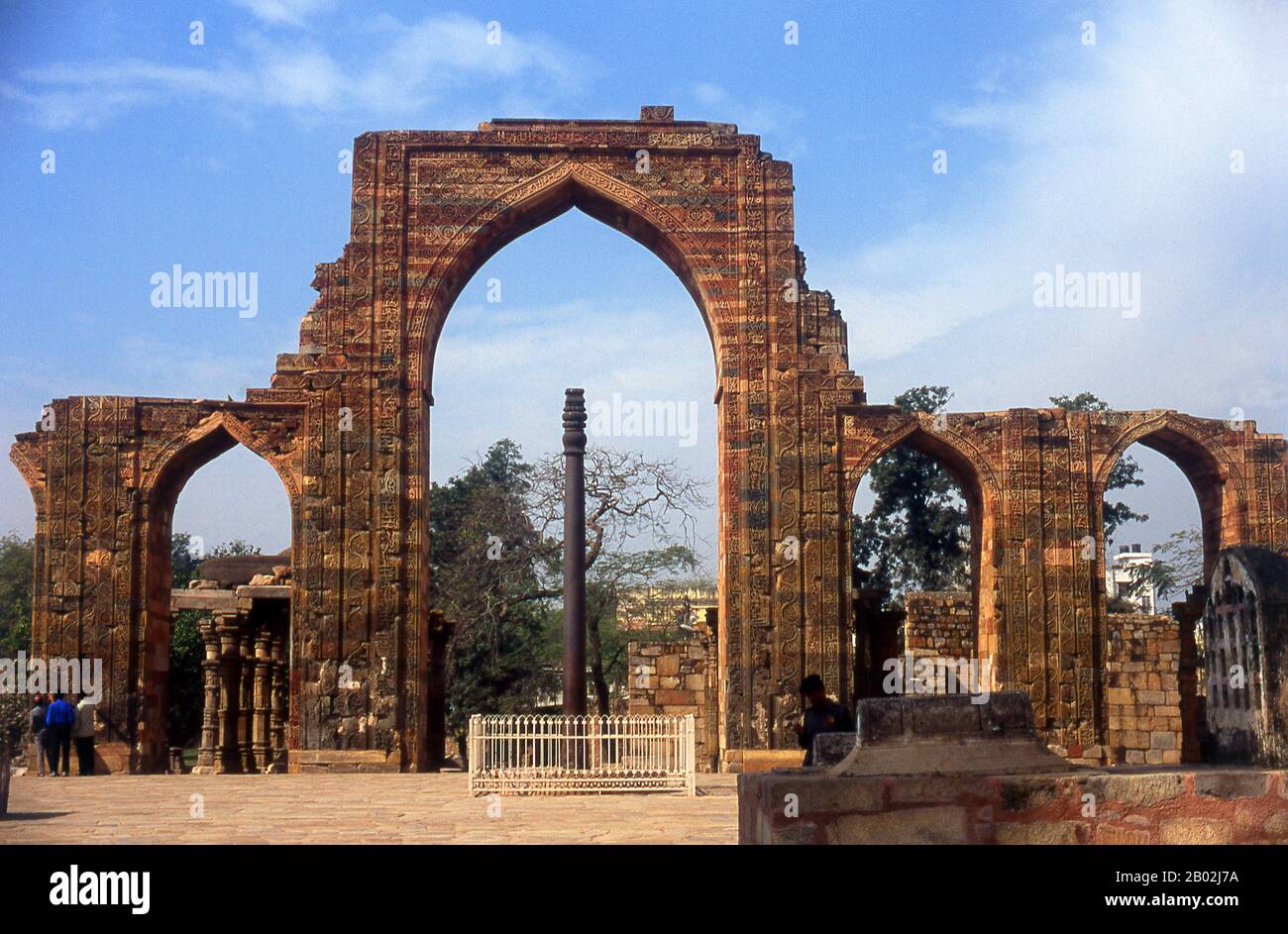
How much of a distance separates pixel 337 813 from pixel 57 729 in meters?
6.94

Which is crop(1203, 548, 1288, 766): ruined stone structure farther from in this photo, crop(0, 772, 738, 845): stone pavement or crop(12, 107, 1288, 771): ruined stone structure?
crop(12, 107, 1288, 771): ruined stone structure

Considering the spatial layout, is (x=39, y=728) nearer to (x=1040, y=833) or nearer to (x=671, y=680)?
(x=671, y=680)

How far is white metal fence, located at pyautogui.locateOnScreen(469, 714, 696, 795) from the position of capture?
538 inches

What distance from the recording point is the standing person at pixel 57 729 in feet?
51.1

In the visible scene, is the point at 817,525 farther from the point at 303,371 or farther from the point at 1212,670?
the point at 1212,670

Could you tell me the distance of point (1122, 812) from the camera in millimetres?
5047

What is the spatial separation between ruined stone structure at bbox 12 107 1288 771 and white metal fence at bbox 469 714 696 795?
113 inches

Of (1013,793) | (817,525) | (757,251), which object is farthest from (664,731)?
(1013,793)

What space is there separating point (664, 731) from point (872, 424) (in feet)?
17.3

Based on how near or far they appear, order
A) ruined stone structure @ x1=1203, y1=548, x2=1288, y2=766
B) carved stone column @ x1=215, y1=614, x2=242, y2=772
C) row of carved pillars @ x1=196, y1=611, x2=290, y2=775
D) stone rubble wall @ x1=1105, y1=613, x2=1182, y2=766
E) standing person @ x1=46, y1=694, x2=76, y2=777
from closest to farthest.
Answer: ruined stone structure @ x1=1203, y1=548, x2=1288, y2=766 → standing person @ x1=46, y1=694, x2=76, y2=777 → stone rubble wall @ x1=1105, y1=613, x2=1182, y2=766 → carved stone column @ x1=215, y1=614, x2=242, y2=772 → row of carved pillars @ x1=196, y1=611, x2=290, y2=775

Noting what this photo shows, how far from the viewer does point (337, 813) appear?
10.2 m

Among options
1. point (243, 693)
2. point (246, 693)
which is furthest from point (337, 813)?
point (246, 693)

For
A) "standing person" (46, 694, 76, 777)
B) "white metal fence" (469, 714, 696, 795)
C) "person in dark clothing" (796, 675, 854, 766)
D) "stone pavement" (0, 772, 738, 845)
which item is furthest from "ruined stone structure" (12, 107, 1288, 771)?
"person in dark clothing" (796, 675, 854, 766)

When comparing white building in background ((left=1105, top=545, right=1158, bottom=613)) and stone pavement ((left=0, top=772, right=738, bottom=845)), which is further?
white building in background ((left=1105, top=545, right=1158, bottom=613))
